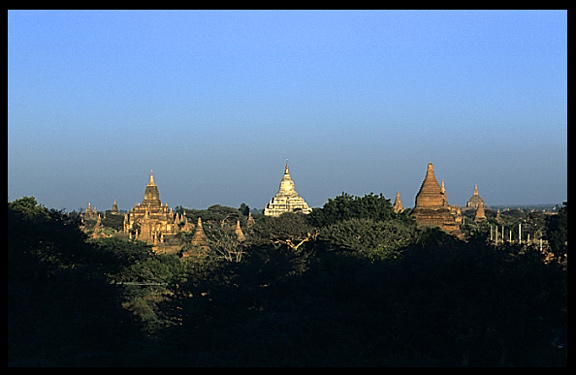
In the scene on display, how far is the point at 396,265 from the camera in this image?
24.1 meters

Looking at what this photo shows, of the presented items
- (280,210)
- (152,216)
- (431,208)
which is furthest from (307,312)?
(280,210)

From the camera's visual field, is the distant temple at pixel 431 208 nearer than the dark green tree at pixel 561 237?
No

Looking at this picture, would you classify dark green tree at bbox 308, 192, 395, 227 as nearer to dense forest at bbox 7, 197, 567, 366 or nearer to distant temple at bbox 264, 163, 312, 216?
dense forest at bbox 7, 197, 567, 366

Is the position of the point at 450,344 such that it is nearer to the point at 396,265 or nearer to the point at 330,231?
the point at 396,265

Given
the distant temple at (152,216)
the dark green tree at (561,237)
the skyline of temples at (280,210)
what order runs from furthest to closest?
the distant temple at (152,216)
the skyline of temples at (280,210)
the dark green tree at (561,237)

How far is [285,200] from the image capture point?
145 metres

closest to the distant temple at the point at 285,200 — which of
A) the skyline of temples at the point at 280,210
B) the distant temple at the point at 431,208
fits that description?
the skyline of temples at the point at 280,210

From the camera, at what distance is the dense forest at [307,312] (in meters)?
20.2

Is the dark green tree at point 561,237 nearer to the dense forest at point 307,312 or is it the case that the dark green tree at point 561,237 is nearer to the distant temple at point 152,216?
the dense forest at point 307,312

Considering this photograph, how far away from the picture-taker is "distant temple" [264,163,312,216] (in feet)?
469

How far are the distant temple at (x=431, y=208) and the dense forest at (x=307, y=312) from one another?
93.2 feet

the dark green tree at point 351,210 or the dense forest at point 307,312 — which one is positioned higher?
the dark green tree at point 351,210

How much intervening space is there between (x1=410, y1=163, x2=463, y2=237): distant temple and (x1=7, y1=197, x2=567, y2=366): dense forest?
28408 mm
